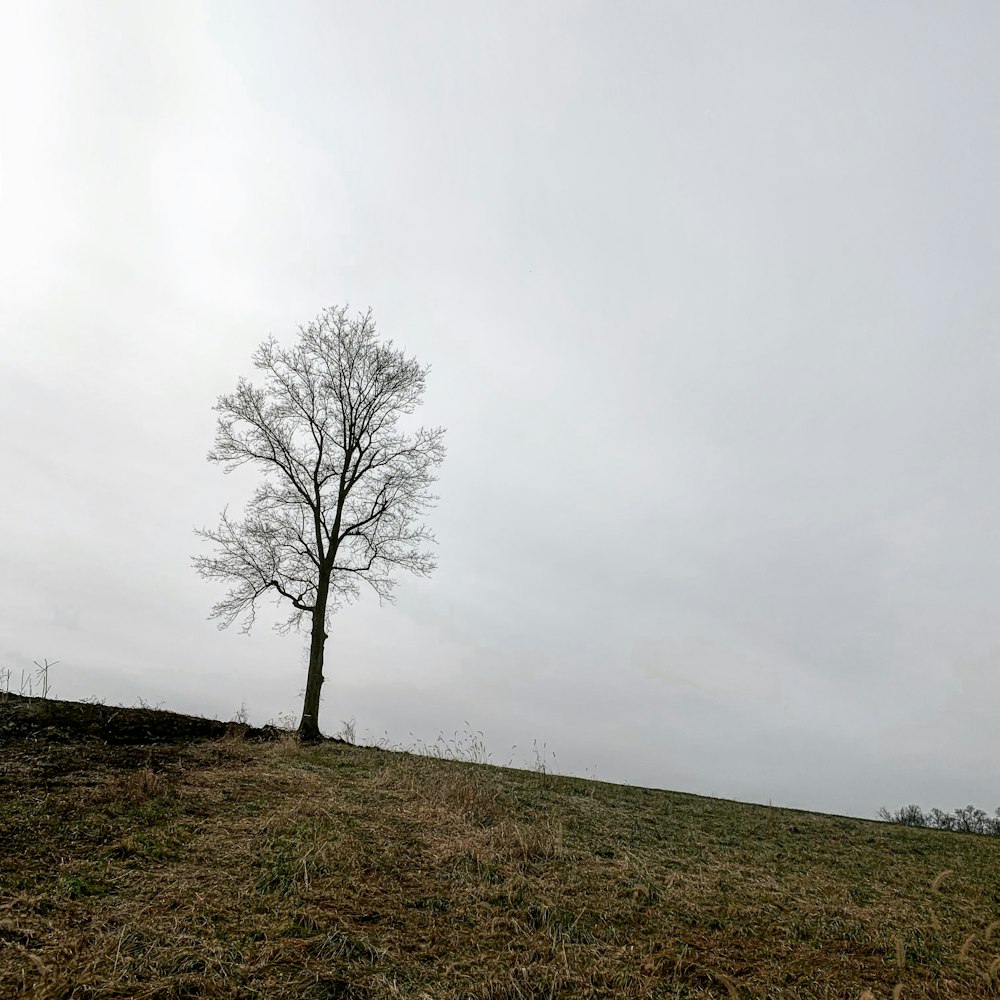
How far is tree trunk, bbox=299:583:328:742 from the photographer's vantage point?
1620cm

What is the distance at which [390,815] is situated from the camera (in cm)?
861

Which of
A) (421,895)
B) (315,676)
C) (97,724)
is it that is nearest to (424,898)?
(421,895)

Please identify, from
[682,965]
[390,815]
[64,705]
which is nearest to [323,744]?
[64,705]

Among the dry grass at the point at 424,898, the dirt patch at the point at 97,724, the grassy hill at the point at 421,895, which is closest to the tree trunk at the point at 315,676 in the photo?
the dirt patch at the point at 97,724

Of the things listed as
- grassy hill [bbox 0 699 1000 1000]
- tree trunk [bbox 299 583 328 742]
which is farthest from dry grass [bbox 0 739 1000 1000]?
tree trunk [bbox 299 583 328 742]

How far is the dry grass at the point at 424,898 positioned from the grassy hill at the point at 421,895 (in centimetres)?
2

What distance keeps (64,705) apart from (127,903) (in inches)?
320

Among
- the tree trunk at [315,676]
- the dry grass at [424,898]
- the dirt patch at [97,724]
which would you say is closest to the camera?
the dry grass at [424,898]

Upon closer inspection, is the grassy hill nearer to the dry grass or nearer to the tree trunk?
the dry grass

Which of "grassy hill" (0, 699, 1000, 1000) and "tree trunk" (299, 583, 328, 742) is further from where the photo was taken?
"tree trunk" (299, 583, 328, 742)

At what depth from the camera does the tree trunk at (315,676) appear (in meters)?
16.2

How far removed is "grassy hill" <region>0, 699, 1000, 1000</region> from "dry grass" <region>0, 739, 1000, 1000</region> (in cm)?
2

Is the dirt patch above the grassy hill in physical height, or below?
above

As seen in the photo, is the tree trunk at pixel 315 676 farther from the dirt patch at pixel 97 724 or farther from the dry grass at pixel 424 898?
the dry grass at pixel 424 898
